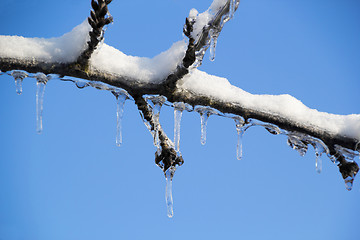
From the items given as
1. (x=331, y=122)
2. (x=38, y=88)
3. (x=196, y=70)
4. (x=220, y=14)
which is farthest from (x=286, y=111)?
(x=38, y=88)

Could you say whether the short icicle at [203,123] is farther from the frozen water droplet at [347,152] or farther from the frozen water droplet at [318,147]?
the frozen water droplet at [347,152]

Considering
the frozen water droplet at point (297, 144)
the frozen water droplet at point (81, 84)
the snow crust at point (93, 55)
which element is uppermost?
the snow crust at point (93, 55)

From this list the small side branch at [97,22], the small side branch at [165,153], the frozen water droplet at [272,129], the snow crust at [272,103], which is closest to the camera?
the small side branch at [97,22]

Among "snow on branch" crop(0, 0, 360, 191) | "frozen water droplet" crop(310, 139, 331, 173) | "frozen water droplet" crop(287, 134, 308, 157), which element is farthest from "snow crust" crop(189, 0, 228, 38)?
"frozen water droplet" crop(310, 139, 331, 173)

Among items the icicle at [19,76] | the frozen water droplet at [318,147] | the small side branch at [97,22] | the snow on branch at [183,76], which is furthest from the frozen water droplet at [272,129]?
the icicle at [19,76]

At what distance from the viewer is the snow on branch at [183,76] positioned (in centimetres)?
151

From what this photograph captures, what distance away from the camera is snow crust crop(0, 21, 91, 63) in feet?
4.90

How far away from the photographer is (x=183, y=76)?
1640 mm

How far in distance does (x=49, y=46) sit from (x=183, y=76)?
2.43 feet

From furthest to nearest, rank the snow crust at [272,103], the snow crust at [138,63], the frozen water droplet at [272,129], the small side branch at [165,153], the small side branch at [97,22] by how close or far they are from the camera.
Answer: the small side branch at [165,153]
the frozen water droplet at [272,129]
the snow crust at [272,103]
the snow crust at [138,63]
the small side branch at [97,22]

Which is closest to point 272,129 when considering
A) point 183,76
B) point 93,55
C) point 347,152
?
point 347,152

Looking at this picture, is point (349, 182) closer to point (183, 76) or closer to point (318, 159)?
point (318, 159)

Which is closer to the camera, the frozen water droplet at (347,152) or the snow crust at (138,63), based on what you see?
the snow crust at (138,63)

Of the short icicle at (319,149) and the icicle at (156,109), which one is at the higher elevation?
the icicle at (156,109)
